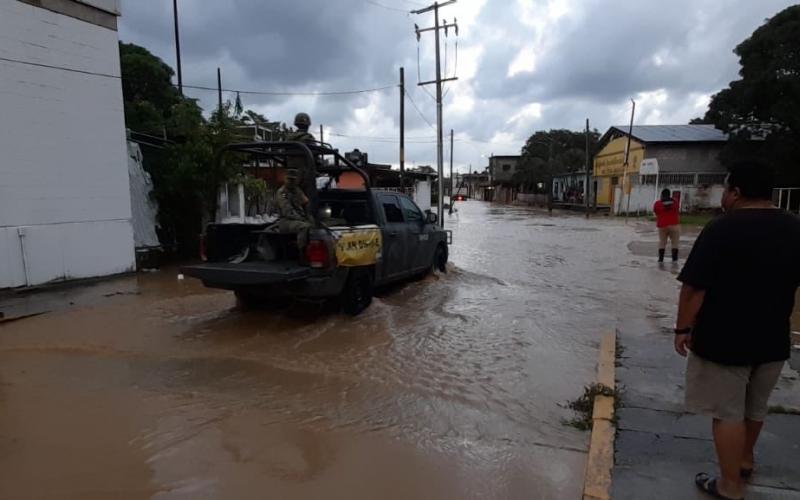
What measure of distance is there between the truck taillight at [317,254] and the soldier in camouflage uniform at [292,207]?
0.87ft

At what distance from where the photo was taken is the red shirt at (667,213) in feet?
38.9

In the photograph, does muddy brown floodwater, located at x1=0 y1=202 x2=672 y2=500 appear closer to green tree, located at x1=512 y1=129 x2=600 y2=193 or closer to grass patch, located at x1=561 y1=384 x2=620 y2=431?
grass patch, located at x1=561 y1=384 x2=620 y2=431

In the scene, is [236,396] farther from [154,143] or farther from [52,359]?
[154,143]

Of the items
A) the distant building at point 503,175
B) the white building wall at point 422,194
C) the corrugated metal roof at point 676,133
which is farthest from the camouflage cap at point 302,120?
the distant building at point 503,175

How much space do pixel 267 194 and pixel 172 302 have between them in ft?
23.6

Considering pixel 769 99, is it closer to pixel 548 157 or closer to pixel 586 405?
pixel 586 405

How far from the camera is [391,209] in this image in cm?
813

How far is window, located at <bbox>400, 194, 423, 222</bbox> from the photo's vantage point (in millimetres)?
8633

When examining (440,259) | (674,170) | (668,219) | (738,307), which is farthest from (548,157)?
(738,307)

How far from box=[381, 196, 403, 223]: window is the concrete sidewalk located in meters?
4.11

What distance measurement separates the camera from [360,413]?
411 centimetres

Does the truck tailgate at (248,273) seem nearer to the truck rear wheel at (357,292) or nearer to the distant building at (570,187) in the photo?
the truck rear wheel at (357,292)

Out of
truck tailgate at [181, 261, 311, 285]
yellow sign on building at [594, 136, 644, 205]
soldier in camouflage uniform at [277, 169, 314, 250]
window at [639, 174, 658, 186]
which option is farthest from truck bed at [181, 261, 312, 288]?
window at [639, 174, 658, 186]

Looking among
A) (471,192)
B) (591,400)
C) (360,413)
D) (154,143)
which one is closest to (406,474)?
(360,413)
